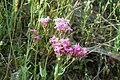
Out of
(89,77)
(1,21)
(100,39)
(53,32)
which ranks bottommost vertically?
(89,77)

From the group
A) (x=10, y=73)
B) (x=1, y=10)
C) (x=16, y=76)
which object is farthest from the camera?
(x=1, y=10)

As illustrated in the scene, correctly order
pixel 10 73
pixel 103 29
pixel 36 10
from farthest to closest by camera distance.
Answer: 1. pixel 103 29
2. pixel 36 10
3. pixel 10 73

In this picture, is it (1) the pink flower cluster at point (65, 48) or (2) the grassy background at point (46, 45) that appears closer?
(1) the pink flower cluster at point (65, 48)

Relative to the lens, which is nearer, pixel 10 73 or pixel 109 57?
pixel 10 73

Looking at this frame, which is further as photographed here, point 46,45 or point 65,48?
point 46,45

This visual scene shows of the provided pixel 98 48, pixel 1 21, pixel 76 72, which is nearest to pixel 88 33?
pixel 98 48

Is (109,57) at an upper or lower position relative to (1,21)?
lower

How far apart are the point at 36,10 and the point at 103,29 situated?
0.56 meters

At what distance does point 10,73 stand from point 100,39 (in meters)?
0.71

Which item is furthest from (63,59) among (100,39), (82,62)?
(100,39)

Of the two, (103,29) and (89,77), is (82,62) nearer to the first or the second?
(89,77)

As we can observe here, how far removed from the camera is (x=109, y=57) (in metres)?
1.91

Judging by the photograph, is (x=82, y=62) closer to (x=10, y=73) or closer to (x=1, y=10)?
(x=10, y=73)

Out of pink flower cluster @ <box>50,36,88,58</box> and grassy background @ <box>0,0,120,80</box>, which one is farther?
grassy background @ <box>0,0,120,80</box>
